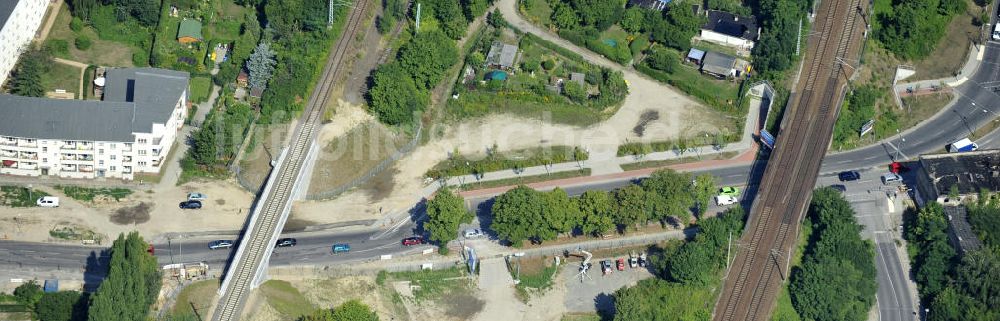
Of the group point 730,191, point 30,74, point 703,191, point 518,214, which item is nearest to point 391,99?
point 518,214

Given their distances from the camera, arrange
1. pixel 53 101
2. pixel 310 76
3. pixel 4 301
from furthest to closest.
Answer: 1. pixel 310 76
2. pixel 53 101
3. pixel 4 301

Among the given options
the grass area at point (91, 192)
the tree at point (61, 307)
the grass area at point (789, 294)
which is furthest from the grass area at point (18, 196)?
the grass area at point (789, 294)

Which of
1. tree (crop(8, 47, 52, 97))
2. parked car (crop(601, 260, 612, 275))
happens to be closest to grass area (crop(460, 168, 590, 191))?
parked car (crop(601, 260, 612, 275))

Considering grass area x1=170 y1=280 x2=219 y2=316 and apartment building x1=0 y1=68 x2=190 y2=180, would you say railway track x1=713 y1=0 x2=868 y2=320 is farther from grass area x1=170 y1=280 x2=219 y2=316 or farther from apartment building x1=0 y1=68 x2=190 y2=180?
apartment building x1=0 y1=68 x2=190 y2=180

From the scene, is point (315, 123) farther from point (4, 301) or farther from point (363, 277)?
point (4, 301)

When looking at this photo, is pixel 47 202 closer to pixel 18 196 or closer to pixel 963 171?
pixel 18 196

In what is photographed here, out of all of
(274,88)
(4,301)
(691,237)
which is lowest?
(4,301)

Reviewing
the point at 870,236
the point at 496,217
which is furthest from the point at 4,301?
the point at 870,236
